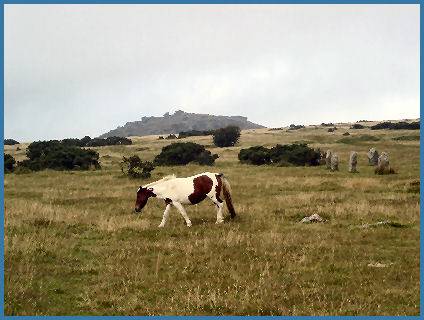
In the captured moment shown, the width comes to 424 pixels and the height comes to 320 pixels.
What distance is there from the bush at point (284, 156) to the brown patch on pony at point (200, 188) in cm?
2747

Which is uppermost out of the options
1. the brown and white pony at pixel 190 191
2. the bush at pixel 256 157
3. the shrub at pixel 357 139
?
the brown and white pony at pixel 190 191

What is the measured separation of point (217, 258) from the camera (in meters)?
12.2

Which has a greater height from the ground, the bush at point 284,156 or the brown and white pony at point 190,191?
the brown and white pony at point 190,191

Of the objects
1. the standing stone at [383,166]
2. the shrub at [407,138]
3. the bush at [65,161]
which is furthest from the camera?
the shrub at [407,138]

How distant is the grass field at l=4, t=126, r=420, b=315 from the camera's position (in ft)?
30.1

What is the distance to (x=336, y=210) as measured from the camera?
1875 centimetres

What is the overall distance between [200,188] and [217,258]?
5402 mm

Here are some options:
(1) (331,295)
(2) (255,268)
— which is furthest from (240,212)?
(1) (331,295)

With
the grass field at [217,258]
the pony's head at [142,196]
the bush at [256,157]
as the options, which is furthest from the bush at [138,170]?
the pony's head at [142,196]

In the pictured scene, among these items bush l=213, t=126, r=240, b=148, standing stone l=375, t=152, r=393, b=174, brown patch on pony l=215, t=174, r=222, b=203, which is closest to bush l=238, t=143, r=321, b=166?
standing stone l=375, t=152, r=393, b=174

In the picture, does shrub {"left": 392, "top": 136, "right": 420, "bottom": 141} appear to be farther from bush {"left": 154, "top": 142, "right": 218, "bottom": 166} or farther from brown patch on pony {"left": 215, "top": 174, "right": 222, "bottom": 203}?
brown patch on pony {"left": 215, "top": 174, "right": 222, "bottom": 203}

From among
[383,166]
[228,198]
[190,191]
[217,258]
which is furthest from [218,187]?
[383,166]

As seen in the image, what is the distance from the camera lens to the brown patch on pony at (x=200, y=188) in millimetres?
17312

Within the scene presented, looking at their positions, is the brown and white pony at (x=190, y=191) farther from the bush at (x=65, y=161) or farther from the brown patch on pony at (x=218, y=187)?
the bush at (x=65, y=161)
